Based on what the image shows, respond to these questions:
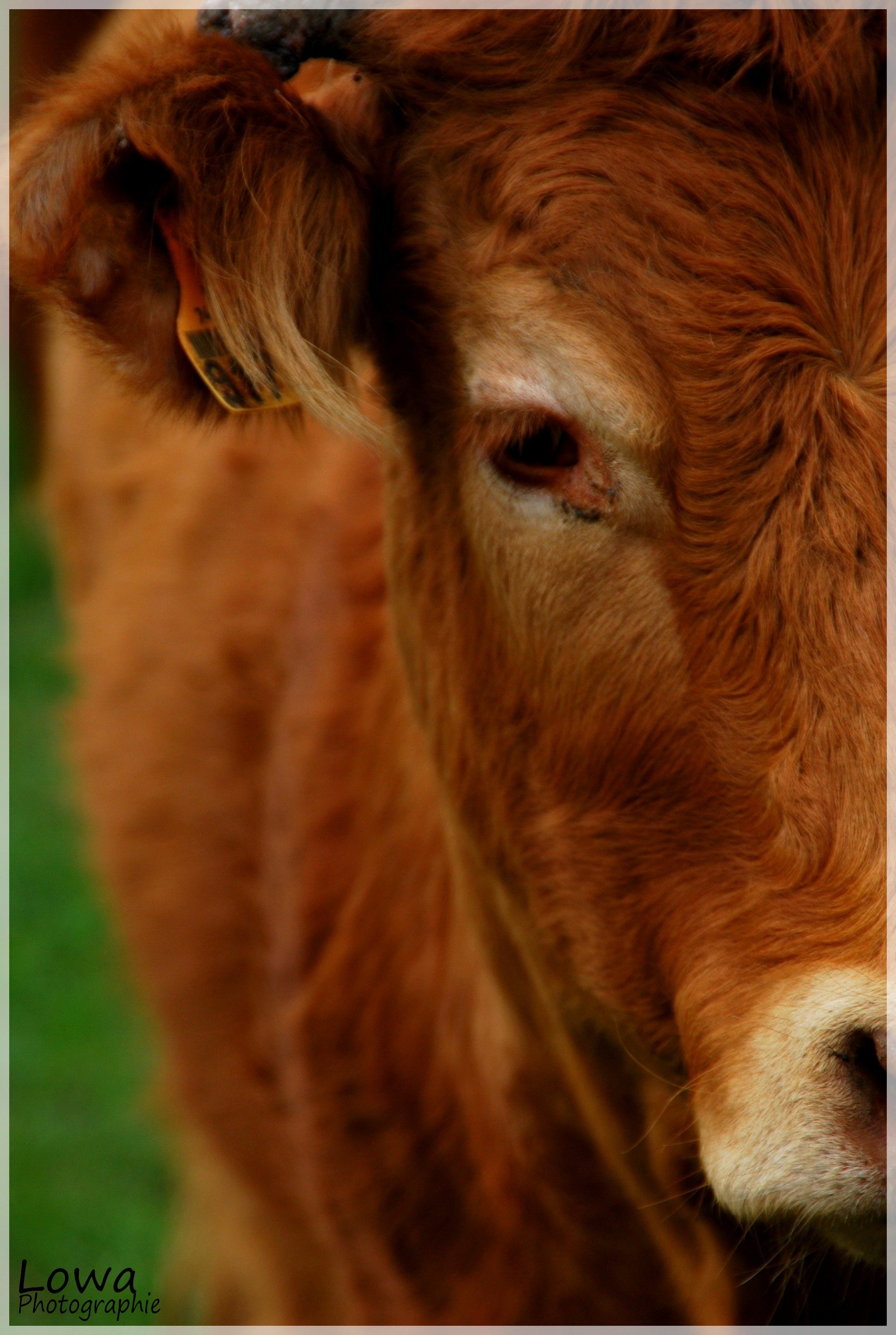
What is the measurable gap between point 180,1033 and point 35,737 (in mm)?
3832

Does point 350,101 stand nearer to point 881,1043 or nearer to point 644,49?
→ point 644,49

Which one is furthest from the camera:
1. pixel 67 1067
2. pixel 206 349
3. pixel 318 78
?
pixel 67 1067

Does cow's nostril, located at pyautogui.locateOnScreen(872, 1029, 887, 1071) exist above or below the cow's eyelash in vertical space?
below

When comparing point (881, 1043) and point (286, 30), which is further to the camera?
point (286, 30)

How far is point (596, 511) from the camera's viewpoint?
1.65m

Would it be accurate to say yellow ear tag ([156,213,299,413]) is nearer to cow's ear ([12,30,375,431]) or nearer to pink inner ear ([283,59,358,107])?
cow's ear ([12,30,375,431])

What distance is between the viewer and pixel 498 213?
5.62ft

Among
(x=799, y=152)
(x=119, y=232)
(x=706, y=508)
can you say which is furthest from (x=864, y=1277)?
(x=119, y=232)

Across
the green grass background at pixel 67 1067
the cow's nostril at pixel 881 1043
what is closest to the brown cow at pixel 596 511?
the cow's nostril at pixel 881 1043

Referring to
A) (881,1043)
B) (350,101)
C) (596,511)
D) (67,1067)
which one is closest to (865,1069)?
(881,1043)

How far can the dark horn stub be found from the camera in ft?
5.67

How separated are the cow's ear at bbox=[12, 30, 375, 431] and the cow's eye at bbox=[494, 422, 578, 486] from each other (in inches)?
→ 8.1

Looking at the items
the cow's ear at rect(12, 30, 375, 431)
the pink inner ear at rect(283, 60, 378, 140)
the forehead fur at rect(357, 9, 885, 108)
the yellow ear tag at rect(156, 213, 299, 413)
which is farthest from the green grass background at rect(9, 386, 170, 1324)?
the forehead fur at rect(357, 9, 885, 108)

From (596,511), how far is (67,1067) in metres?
3.90
